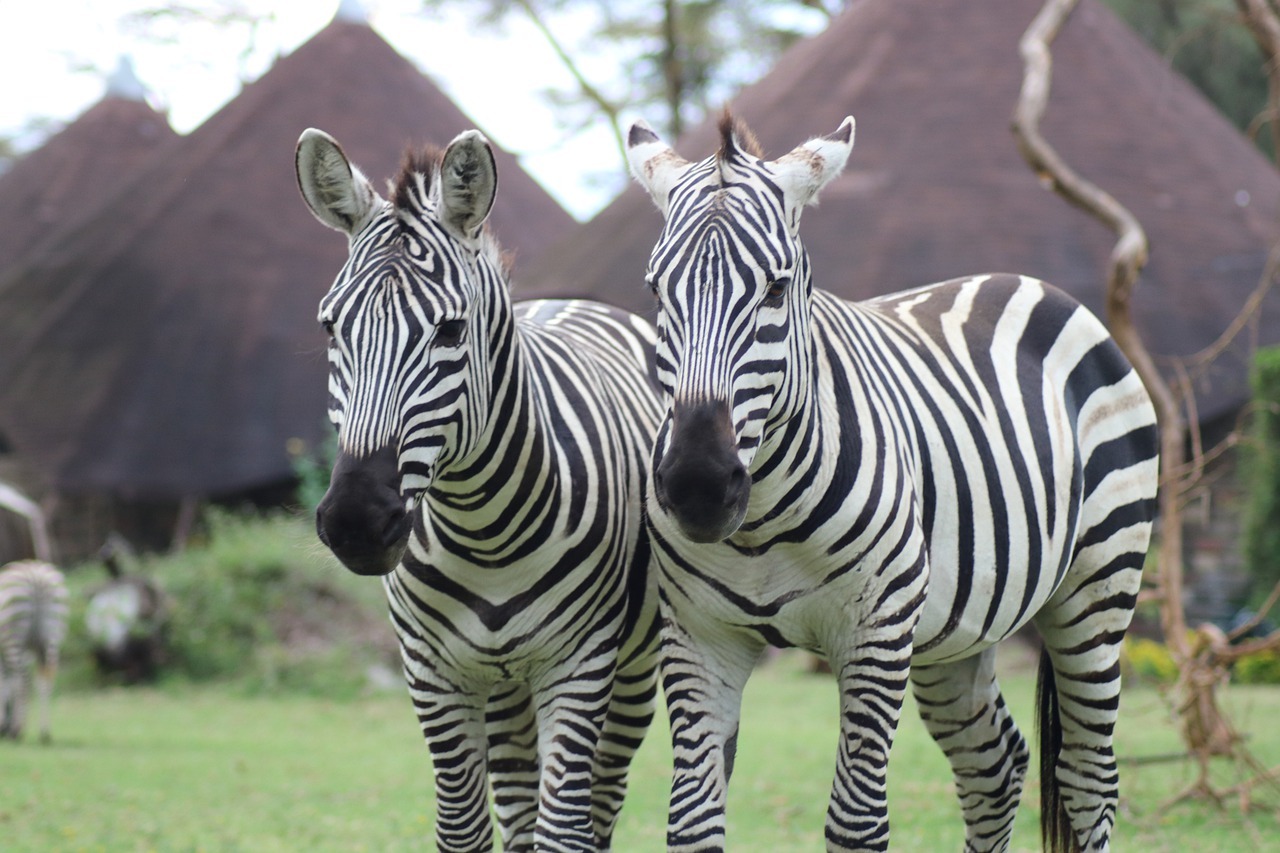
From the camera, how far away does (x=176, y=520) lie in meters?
19.8

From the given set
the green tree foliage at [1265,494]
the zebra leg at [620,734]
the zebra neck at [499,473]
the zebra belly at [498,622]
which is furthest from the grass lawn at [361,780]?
the zebra neck at [499,473]

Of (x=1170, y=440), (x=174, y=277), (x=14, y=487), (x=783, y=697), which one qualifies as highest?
(x=174, y=277)

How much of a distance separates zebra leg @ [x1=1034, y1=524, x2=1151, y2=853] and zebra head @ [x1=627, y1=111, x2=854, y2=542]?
1.67 metres

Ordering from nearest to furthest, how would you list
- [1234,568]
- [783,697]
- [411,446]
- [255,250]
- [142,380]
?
1. [411,446]
2. [783,697]
3. [1234,568]
4. [142,380]
5. [255,250]

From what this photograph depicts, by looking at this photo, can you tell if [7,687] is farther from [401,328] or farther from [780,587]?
[780,587]

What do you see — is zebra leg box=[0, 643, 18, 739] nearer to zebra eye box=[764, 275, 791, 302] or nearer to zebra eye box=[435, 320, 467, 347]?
zebra eye box=[435, 320, 467, 347]

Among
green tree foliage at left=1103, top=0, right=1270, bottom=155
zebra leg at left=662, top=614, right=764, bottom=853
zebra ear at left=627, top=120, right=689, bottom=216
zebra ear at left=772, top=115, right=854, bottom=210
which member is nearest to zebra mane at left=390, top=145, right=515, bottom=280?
zebra ear at left=627, top=120, right=689, bottom=216

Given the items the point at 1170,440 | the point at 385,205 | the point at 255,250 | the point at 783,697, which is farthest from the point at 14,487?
the point at 385,205

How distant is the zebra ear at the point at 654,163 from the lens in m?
3.74

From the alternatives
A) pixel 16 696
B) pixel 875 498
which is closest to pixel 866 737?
pixel 875 498

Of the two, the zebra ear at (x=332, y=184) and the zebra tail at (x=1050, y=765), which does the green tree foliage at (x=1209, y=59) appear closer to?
the zebra tail at (x=1050, y=765)

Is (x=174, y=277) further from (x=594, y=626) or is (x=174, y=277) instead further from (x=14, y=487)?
(x=594, y=626)

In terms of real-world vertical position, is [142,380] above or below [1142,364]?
above

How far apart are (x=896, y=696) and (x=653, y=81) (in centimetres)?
2752
